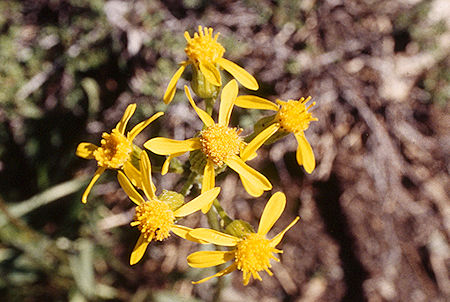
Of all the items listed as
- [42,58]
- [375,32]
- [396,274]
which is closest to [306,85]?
[375,32]

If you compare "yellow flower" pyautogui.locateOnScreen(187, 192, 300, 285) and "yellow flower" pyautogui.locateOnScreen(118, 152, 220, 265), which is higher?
"yellow flower" pyautogui.locateOnScreen(118, 152, 220, 265)

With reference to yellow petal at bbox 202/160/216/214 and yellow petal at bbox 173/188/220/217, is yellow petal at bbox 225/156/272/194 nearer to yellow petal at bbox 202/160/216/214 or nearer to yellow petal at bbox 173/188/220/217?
yellow petal at bbox 202/160/216/214

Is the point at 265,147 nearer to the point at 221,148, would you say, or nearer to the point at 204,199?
the point at 221,148

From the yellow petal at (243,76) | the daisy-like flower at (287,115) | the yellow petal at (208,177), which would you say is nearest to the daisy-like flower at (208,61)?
the yellow petal at (243,76)

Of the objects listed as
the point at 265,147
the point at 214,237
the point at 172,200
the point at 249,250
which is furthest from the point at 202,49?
the point at 265,147

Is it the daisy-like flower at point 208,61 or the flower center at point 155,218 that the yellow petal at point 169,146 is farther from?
the daisy-like flower at point 208,61

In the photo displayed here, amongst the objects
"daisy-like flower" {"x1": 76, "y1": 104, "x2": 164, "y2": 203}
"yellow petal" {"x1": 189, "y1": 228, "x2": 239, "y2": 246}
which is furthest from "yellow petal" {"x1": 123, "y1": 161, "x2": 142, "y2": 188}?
"yellow petal" {"x1": 189, "y1": 228, "x2": 239, "y2": 246}

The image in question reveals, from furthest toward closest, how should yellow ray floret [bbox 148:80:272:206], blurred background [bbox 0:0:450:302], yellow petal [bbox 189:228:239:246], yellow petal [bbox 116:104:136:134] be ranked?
blurred background [bbox 0:0:450:302]
yellow petal [bbox 116:104:136:134]
yellow ray floret [bbox 148:80:272:206]
yellow petal [bbox 189:228:239:246]
